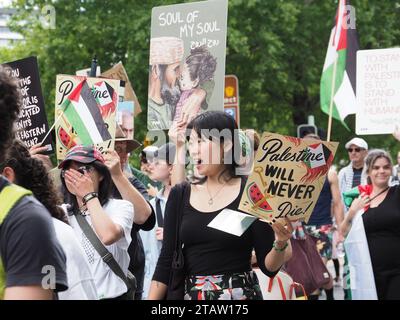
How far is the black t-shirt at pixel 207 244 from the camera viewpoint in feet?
14.7

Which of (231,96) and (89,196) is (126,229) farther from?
(231,96)

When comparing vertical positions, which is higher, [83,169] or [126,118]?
[126,118]

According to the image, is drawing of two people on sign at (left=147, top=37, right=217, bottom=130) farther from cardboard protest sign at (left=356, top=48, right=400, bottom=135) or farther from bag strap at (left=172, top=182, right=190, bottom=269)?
bag strap at (left=172, top=182, right=190, bottom=269)

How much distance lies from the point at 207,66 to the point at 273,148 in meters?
2.45

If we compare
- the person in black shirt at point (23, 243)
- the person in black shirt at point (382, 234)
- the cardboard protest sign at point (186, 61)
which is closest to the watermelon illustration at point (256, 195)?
the person in black shirt at point (23, 243)

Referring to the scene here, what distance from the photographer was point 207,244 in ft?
14.8

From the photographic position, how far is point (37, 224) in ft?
8.29

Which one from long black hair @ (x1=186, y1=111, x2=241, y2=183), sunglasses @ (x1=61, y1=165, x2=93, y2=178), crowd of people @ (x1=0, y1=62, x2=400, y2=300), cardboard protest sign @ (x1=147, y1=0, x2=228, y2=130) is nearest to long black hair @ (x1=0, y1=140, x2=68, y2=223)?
crowd of people @ (x1=0, y1=62, x2=400, y2=300)

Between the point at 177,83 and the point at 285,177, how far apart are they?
8.41ft

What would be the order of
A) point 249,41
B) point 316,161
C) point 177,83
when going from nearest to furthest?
point 316,161 → point 177,83 → point 249,41

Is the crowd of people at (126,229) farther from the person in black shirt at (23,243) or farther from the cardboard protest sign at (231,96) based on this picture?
the cardboard protest sign at (231,96)

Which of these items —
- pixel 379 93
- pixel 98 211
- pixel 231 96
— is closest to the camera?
pixel 98 211

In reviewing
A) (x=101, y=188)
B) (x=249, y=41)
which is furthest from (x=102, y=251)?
(x=249, y=41)

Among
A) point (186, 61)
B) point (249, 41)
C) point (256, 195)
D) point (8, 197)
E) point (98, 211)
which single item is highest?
point (249, 41)
